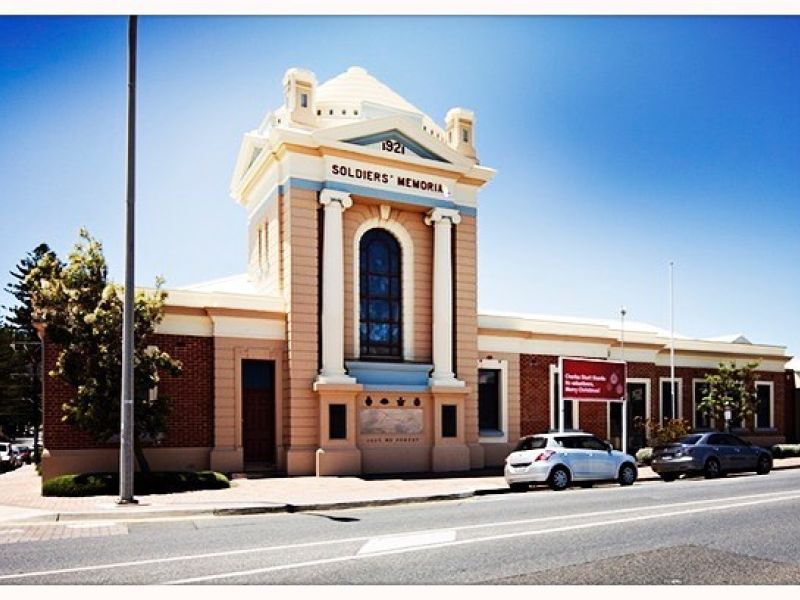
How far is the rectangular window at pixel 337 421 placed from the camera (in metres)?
24.5

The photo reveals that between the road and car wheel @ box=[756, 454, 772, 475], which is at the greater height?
the road

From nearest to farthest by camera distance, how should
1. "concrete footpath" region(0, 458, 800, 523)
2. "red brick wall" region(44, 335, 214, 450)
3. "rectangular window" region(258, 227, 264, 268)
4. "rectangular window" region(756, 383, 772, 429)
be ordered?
1. "concrete footpath" region(0, 458, 800, 523)
2. "red brick wall" region(44, 335, 214, 450)
3. "rectangular window" region(258, 227, 264, 268)
4. "rectangular window" region(756, 383, 772, 429)

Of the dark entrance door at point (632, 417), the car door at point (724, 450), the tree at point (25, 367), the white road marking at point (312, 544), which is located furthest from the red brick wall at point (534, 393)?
the tree at point (25, 367)

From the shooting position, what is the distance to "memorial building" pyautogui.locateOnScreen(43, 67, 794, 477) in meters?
24.1

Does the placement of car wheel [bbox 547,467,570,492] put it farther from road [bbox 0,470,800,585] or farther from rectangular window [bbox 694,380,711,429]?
rectangular window [bbox 694,380,711,429]

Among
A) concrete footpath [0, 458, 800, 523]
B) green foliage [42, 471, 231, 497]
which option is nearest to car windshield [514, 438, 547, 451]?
concrete footpath [0, 458, 800, 523]

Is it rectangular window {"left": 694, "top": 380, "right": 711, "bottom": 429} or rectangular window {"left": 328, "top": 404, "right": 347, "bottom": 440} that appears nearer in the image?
rectangular window {"left": 328, "top": 404, "right": 347, "bottom": 440}

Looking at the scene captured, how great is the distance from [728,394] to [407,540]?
91.8ft

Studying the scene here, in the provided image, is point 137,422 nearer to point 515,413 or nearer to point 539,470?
point 539,470

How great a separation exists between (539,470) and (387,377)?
7118mm

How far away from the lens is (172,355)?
2384cm

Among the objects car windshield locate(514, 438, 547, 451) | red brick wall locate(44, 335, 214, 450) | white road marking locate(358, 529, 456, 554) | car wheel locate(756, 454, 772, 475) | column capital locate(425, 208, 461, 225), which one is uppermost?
column capital locate(425, 208, 461, 225)

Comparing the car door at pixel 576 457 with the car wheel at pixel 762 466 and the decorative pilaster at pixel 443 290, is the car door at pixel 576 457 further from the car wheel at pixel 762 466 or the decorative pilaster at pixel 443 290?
the car wheel at pixel 762 466

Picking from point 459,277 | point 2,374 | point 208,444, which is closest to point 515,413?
point 459,277
